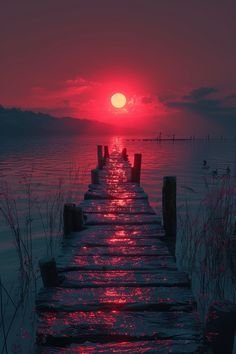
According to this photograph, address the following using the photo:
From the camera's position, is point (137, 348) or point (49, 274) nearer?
point (137, 348)

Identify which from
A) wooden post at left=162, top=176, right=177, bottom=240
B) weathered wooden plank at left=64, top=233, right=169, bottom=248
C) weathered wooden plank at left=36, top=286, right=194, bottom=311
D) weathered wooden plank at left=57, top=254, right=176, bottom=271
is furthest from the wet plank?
weathered wooden plank at left=36, top=286, right=194, bottom=311

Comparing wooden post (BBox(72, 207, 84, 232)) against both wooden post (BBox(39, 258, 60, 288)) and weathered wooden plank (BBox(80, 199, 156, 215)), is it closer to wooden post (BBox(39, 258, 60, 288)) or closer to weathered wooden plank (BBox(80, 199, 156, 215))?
weathered wooden plank (BBox(80, 199, 156, 215))

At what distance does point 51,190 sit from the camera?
18.1 m

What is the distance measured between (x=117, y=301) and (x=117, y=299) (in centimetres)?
5

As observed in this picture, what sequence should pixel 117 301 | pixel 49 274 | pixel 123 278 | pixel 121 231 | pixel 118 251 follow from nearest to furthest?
pixel 117 301, pixel 49 274, pixel 123 278, pixel 118 251, pixel 121 231

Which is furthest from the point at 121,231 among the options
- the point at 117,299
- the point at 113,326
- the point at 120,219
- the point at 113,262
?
the point at 113,326

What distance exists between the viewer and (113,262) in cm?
459

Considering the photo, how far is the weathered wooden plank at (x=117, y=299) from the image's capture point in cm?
346

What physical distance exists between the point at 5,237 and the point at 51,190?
29.0 feet

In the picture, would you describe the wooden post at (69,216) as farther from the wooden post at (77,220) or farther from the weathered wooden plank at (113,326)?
the weathered wooden plank at (113,326)

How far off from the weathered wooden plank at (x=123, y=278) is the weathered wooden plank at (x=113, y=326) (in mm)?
560

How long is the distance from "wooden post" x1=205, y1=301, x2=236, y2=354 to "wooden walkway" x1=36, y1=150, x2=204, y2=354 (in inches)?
5.9

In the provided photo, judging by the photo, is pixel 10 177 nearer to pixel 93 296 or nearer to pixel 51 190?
pixel 51 190

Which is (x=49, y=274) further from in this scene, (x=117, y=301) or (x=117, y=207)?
(x=117, y=207)
